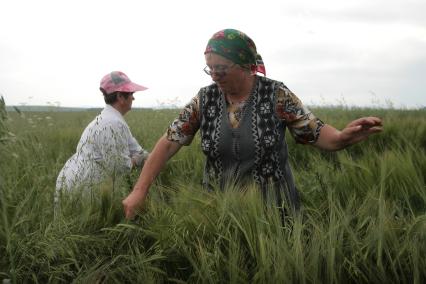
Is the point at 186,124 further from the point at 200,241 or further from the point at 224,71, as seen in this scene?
the point at 200,241

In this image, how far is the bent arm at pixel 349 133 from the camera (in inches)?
81.6

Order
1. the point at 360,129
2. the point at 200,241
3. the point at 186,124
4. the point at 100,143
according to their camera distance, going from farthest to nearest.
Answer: the point at 100,143
the point at 186,124
the point at 360,129
the point at 200,241

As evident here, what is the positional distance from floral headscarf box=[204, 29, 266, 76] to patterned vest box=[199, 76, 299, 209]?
175mm

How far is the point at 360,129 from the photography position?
2096mm

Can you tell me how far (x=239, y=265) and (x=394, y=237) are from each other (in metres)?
0.45

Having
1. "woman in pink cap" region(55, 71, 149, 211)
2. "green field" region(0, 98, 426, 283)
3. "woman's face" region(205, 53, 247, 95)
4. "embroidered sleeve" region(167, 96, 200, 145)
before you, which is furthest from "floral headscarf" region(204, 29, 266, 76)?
"woman in pink cap" region(55, 71, 149, 211)

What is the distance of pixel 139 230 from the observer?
1.70 metres

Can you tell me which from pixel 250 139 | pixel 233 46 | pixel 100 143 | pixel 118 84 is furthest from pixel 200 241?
pixel 118 84

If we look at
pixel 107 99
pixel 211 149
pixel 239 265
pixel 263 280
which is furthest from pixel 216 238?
pixel 107 99

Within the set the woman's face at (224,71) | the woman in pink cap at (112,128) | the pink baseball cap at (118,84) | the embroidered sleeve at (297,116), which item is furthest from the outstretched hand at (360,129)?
the pink baseball cap at (118,84)

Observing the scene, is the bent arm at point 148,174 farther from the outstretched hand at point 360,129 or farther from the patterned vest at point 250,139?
the outstretched hand at point 360,129

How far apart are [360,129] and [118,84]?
6.55 ft

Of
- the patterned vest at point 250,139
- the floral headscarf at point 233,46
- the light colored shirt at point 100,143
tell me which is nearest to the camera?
the floral headscarf at point 233,46

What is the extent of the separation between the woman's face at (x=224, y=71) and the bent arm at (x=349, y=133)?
0.45 metres
